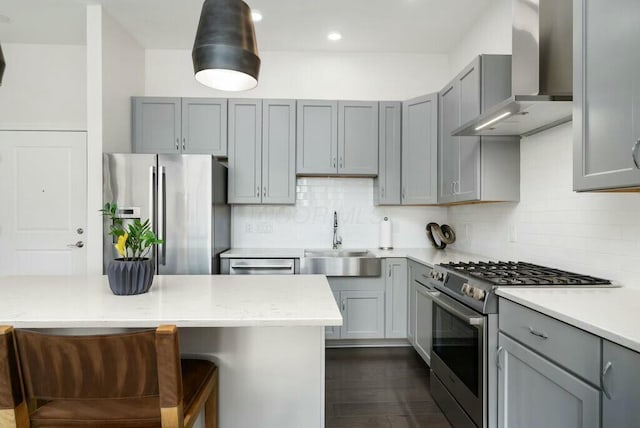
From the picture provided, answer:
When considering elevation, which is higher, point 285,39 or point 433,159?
point 285,39

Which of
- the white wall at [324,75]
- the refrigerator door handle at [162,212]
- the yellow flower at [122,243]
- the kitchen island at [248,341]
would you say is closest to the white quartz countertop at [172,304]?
the kitchen island at [248,341]

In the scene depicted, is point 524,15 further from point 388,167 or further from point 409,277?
point 409,277

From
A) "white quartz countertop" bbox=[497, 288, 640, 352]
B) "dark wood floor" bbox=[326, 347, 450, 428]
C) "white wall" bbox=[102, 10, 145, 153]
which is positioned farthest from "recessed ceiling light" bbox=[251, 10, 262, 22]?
"dark wood floor" bbox=[326, 347, 450, 428]

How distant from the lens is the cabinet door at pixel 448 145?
2.93 meters

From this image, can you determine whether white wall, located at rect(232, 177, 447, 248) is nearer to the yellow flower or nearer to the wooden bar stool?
the yellow flower

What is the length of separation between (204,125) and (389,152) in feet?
6.07

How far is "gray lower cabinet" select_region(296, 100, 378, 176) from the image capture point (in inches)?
142

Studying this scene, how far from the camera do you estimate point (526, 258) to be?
2.55 m

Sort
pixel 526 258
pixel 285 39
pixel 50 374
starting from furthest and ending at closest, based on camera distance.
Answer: pixel 285 39, pixel 526 258, pixel 50 374

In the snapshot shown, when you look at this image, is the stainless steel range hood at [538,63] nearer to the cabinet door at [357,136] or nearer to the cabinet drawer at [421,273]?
the cabinet drawer at [421,273]

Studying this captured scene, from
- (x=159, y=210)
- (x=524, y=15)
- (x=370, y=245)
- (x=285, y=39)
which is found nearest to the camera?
(x=524, y=15)

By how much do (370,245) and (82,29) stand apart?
3491mm

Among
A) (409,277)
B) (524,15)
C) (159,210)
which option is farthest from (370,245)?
(524,15)

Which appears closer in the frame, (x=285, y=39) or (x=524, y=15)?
(x=524, y=15)
